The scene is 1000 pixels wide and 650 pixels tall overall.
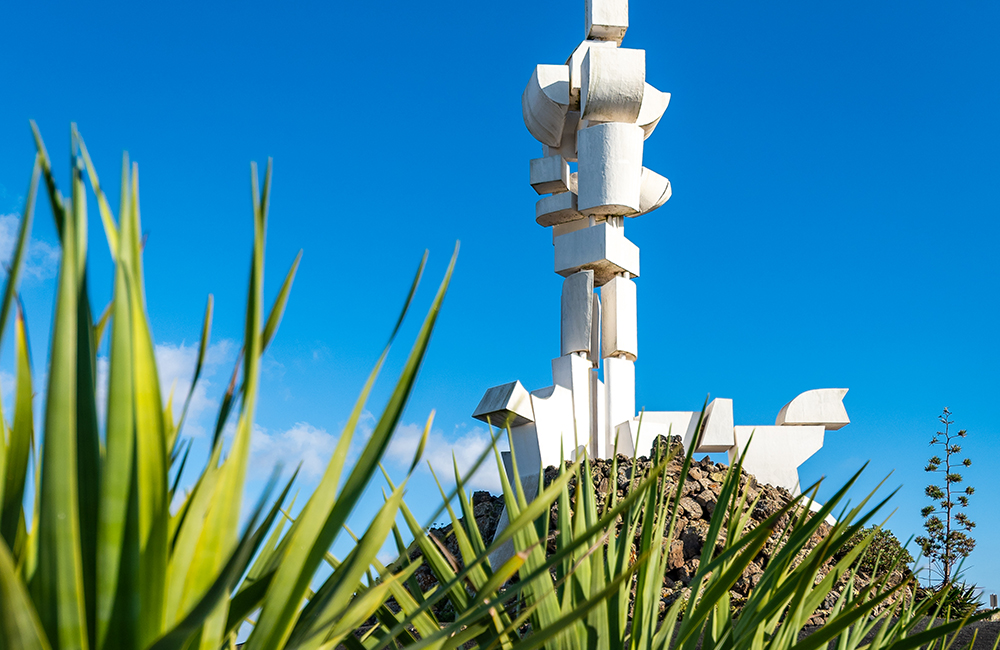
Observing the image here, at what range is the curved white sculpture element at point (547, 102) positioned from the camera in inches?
276

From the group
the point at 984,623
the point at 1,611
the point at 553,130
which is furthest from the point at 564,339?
the point at 1,611

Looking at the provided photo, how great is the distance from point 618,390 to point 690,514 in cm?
138

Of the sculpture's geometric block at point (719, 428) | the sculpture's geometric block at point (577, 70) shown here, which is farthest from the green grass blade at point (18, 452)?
the sculpture's geometric block at point (577, 70)

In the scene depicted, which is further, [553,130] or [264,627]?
[553,130]

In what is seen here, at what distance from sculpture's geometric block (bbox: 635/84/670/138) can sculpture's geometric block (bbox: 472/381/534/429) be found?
2807 mm

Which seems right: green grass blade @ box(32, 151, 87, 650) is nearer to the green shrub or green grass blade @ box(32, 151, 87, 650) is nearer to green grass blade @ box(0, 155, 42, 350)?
green grass blade @ box(0, 155, 42, 350)

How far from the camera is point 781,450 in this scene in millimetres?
6562

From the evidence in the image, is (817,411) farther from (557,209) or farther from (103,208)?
(103,208)

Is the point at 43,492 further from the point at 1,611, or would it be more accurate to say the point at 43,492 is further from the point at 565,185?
the point at 565,185

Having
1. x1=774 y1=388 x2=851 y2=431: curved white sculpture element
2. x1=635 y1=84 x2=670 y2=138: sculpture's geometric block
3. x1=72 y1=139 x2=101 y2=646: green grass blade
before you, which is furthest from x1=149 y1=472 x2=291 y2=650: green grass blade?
x1=635 y1=84 x2=670 y2=138: sculpture's geometric block

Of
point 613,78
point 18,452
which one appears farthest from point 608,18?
point 18,452

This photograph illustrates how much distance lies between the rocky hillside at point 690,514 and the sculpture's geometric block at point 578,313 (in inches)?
41.3

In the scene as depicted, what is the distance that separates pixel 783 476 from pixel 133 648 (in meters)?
6.49

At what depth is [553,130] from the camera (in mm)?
7242
